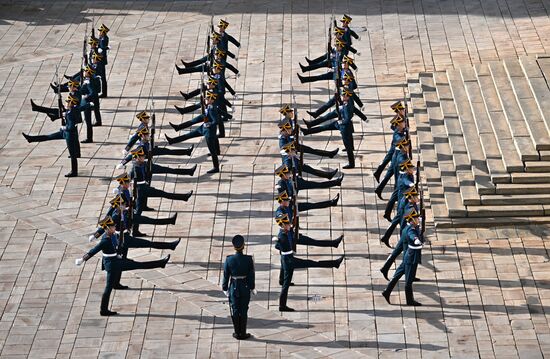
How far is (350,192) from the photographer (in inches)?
1220

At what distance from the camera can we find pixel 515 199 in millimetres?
29297

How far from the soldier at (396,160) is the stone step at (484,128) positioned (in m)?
1.91

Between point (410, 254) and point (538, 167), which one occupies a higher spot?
point (538, 167)

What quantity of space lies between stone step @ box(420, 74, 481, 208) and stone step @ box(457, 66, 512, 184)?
1.50 ft

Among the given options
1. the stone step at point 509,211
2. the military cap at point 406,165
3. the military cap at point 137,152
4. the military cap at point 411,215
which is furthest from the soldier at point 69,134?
the military cap at point 411,215

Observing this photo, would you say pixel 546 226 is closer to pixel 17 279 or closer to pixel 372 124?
pixel 372 124

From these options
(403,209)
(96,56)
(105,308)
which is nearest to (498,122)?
(403,209)

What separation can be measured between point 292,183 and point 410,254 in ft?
12.0

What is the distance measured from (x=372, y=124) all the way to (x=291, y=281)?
27.4 feet

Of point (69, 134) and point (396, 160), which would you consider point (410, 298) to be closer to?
point (396, 160)

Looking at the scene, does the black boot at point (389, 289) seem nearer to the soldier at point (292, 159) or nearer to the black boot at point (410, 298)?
the black boot at point (410, 298)

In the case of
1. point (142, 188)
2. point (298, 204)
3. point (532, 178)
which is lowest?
point (298, 204)

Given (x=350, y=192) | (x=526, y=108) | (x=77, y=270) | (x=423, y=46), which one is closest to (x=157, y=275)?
(x=77, y=270)

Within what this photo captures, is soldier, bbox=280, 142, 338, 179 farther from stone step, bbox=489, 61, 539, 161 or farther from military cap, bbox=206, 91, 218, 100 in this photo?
stone step, bbox=489, 61, 539, 161
